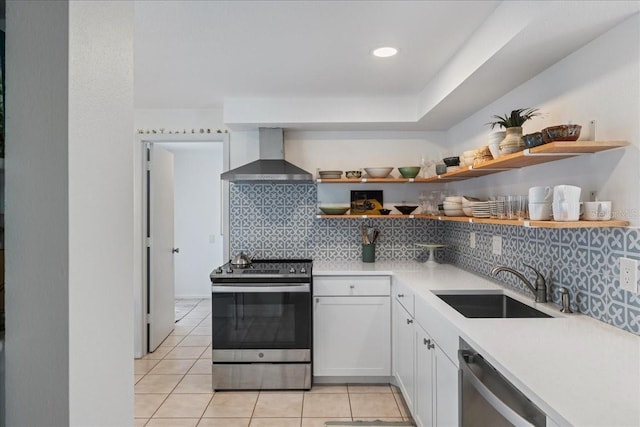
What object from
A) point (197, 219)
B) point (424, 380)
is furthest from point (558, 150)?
point (197, 219)

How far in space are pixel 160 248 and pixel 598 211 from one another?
371 cm

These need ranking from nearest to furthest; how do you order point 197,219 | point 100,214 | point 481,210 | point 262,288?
1. point 100,214
2. point 481,210
3. point 262,288
4. point 197,219

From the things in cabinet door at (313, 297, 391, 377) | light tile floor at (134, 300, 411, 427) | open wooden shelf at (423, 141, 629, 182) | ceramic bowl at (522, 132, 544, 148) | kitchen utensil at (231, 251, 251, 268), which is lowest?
light tile floor at (134, 300, 411, 427)

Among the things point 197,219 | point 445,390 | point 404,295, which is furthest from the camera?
point 197,219

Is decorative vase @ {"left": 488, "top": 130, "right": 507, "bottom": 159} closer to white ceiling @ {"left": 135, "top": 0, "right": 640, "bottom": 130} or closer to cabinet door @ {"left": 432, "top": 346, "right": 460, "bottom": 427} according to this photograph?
white ceiling @ {"left": 135, "top": 0, "right": 640, "bottom": 130}

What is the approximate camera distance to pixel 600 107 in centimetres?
176

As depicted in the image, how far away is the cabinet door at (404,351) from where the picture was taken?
2.62 meters

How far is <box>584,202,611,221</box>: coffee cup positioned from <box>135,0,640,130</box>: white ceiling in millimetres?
720

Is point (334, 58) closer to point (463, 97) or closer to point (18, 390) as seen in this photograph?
point (463, 97)

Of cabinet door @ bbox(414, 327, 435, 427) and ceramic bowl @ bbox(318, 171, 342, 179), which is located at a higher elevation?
ceramic bowl @ bbox(318, 171, 342, 179)

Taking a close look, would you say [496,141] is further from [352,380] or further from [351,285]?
[352,380]

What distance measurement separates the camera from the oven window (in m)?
3.16

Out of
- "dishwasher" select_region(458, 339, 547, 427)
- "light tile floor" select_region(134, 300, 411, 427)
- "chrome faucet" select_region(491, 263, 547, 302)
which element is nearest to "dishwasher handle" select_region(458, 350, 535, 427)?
"dishwasher" select_region(458, 339, 547, 427)

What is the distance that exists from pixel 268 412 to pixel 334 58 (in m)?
2.39
